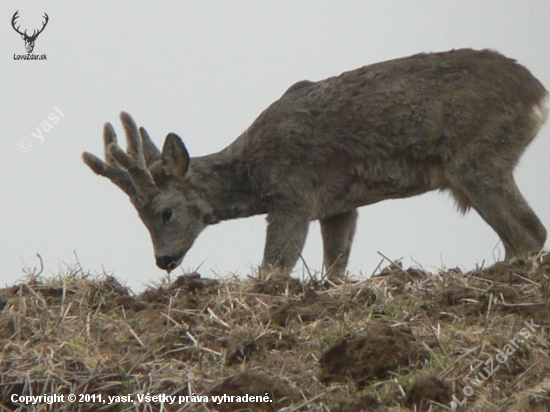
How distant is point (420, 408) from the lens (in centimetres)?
528

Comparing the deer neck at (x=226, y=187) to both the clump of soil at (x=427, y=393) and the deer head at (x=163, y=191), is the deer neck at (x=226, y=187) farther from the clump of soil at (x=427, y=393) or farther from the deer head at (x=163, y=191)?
the clump of soil at (x=427, y=393)

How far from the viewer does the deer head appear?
10.8 m

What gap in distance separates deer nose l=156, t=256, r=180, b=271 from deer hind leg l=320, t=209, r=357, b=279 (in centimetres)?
160

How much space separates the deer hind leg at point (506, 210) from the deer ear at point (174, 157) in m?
2.86

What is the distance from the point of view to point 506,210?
9836 millimetres

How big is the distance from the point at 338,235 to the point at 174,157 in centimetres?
193

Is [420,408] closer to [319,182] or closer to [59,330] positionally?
[59,330]

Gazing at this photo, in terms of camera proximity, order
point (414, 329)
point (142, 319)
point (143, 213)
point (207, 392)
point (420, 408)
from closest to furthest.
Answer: point (420, 408), point (207, 392), point (414, 329), point (142, 319), point (143, 213)

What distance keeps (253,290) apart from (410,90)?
11.8 feet

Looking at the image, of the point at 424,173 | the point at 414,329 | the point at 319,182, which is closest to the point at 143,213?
the point at 319,182

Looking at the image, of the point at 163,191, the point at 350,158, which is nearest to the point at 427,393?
the point at 350,158

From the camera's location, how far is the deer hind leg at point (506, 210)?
980 cm

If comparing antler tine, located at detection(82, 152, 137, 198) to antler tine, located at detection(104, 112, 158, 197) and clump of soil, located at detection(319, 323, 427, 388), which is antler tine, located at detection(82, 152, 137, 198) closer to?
antler tine, located at detection(104, 112, 158, 197)

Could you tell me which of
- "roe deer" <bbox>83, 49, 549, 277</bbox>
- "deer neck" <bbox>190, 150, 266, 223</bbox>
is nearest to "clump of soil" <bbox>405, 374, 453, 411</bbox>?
"roe deer" <bbox>83, 49, 549, 277</bbox>
